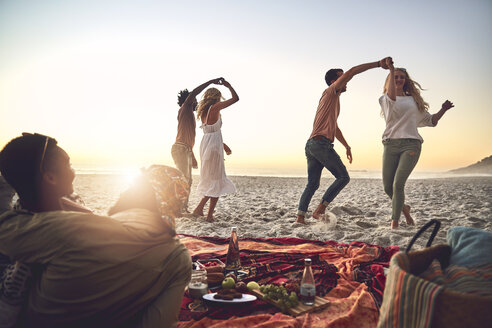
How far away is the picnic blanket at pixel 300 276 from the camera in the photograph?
249 cm

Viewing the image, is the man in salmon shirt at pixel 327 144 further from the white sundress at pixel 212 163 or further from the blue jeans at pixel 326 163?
the white sundress at pixel 212 163

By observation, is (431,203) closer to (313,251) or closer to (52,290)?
(313,251)

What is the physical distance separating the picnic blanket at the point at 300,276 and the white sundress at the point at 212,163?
1.66m

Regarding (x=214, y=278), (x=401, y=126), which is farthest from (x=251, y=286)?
(x=401, y=126)

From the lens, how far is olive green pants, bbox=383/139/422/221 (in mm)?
5258

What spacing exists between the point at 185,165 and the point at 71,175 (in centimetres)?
491

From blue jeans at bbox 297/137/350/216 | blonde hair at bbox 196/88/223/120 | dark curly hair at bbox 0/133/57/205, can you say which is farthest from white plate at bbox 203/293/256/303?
blonde hair at bbox 196/88/223/120

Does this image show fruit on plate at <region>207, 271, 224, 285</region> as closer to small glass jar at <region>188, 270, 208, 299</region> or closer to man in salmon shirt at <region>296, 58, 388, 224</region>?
small glass jar at <region>188, 270, 208, 299</region>

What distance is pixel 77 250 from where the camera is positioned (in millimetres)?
1594

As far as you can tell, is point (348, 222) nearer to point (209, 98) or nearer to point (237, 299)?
point (209, 98)

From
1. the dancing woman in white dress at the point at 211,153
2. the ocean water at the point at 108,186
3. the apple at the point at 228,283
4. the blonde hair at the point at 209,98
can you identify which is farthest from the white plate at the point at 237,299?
the blonde hair at the point at 209,98

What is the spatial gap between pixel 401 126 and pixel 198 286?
4097 mm

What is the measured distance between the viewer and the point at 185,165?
22.4 ft

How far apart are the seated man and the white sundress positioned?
15.4 feet
